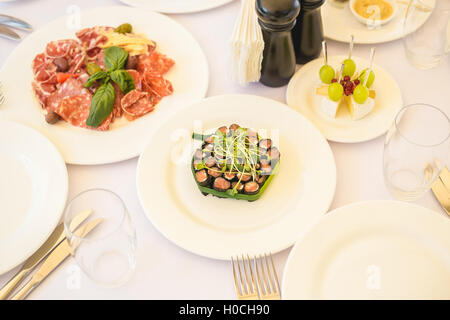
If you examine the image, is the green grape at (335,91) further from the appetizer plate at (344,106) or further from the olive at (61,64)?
the olive at (61,64)

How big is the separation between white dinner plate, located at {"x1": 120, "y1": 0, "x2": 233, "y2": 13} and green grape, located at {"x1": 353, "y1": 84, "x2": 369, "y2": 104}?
610 mm

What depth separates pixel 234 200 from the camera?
115 centimetres

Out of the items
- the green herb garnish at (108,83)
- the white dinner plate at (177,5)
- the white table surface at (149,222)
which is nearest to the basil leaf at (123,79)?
the green herb garnish at (108,83)

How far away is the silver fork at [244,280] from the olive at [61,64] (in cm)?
79

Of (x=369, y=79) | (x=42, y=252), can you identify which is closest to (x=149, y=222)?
(x=42, y=252)

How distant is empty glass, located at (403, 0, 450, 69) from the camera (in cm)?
130

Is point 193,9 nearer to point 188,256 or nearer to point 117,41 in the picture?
point 117,41

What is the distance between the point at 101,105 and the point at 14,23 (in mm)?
586

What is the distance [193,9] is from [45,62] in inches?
20.2

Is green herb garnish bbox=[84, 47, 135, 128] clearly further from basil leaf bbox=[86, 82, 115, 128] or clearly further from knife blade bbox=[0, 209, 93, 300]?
knife blade bbox=[0, 209, 93, 300]

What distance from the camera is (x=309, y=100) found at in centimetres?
131

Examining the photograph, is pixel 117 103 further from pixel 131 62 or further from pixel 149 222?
pixel 149 222

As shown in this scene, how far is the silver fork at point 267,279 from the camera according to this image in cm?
100

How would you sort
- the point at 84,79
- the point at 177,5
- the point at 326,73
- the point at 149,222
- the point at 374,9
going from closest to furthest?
1. the point at 149,222
2. the point at 326,73
3. the point at 84,79
4. the point at 374,9
5. the point at 177,5
